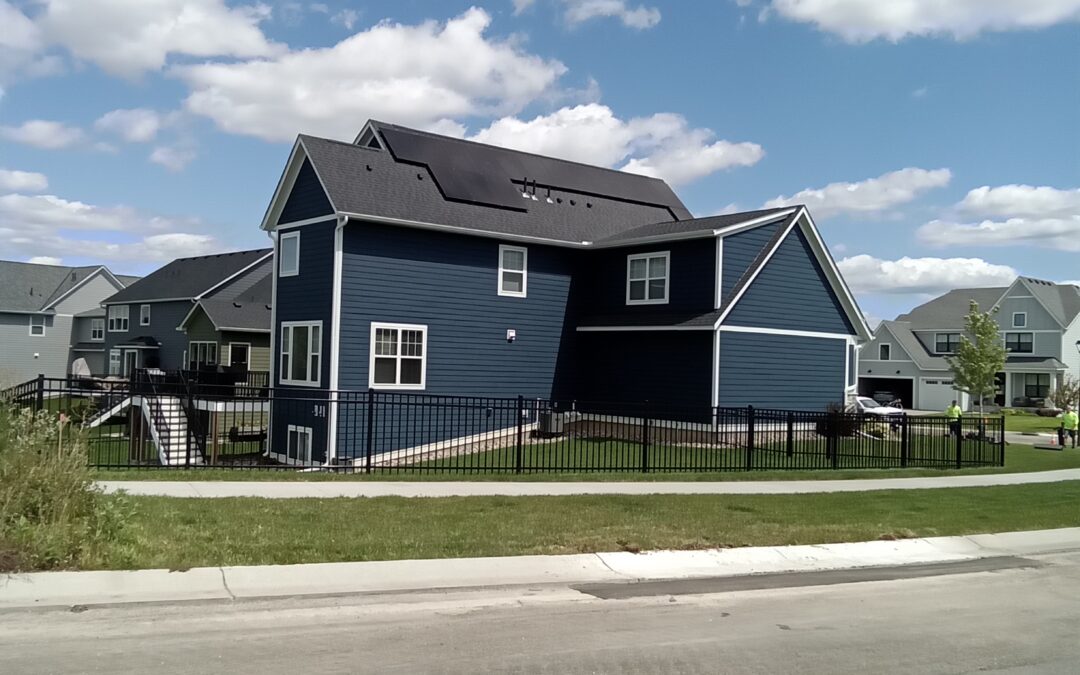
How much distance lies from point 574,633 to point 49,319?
62.4 m

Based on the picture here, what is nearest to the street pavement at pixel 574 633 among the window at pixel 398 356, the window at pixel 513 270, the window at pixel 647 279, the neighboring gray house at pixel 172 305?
the window at pixel 398 356

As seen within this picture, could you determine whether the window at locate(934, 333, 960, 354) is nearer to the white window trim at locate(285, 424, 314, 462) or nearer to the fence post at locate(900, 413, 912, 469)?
the fence post at locate(900, 413, 912, 469)

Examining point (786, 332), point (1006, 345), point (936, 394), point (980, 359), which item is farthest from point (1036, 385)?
point (786, 332)

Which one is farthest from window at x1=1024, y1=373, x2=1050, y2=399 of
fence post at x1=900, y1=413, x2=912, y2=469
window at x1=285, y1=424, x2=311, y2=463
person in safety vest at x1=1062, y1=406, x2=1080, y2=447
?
window at x1=285, y1=424, x2=311, y2=463

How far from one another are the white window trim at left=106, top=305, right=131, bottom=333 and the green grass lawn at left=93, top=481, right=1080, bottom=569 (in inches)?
1857

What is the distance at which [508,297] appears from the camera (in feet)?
83.3

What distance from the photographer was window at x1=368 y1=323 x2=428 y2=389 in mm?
22812

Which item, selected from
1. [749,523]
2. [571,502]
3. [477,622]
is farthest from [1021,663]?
[571,502]

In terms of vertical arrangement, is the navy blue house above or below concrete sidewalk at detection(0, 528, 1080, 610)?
above

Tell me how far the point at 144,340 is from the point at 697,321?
125 feet

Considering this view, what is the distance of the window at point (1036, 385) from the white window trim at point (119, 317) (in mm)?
59827

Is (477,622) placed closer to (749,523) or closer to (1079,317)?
(749,523)

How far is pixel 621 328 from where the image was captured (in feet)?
82.8

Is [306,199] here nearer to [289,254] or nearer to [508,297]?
[289,254]
